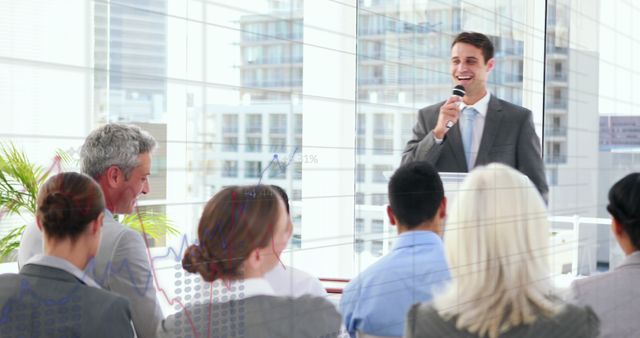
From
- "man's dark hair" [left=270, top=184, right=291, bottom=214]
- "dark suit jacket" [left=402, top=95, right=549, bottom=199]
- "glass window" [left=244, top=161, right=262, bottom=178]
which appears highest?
"dark suit jacket" [left=402, top=95, right=549, bottom=199]

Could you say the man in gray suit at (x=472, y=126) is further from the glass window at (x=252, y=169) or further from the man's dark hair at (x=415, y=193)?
the glass window at (x=252, y=169)

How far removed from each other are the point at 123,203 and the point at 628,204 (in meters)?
1.90

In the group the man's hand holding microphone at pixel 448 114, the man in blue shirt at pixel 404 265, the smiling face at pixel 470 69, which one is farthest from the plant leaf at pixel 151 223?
the smiling face at pixel 470 69

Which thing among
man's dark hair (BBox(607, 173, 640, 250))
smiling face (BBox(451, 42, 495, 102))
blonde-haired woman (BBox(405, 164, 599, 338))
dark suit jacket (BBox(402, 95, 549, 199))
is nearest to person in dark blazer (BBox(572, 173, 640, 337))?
man's dark hair (BBox(607, 173, 640, 250))

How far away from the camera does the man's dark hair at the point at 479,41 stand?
2052mm

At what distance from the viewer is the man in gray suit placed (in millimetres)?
1921

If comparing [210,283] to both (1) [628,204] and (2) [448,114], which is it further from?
(1) [628,204]

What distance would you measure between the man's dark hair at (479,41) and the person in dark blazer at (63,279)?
113cm

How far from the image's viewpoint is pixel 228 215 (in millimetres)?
1398

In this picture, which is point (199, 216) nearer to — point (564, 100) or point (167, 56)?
point (167, 56)

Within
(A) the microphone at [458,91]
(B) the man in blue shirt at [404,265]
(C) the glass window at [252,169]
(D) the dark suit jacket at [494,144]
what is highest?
(A) the microphone at [458,91]

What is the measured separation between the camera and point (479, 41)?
83.4 inches

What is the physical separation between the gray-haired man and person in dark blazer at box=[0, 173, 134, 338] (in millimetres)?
18

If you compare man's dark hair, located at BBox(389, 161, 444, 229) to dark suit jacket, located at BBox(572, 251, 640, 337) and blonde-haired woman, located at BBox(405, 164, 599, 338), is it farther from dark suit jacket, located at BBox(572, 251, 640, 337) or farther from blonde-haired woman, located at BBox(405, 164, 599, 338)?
dark suit jacket, located at BBox(572, 251, 640, 337)
